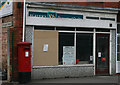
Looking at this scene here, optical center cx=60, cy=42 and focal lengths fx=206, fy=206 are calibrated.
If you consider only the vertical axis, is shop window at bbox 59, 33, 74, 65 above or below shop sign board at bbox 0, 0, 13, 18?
below

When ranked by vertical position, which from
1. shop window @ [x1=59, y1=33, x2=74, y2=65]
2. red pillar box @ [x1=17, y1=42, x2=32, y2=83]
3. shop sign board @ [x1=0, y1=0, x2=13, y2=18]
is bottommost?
red pillar box @ [x1=17, y1=42, x2=32, y2=83]

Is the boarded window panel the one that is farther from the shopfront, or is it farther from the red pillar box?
the red pillar box

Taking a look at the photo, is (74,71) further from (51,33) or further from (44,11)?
(44,11)

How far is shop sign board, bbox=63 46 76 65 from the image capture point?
37.4 feet

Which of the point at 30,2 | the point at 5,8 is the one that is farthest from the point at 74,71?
the point at 5,8

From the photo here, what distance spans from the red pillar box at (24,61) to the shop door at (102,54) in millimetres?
4502

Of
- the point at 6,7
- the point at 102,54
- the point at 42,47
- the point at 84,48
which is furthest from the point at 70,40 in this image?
the point at 6,7

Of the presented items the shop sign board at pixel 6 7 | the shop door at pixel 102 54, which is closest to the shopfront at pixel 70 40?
the shop door at pixel 102 54

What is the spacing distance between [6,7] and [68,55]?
4314 mm

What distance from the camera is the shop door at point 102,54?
39.9 ft

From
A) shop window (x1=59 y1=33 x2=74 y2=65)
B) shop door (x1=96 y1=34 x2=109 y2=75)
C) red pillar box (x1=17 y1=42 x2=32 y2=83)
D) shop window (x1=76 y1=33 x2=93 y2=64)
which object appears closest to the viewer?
red pillar box (x1=17 y1=42 x2=32 y2=83)

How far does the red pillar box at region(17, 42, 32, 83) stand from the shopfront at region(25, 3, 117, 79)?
3.53ft

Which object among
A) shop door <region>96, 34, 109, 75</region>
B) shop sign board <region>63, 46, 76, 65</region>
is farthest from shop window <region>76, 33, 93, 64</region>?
shop door <region>96, 34, 109, 75</region>

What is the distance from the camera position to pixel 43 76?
423 inches
